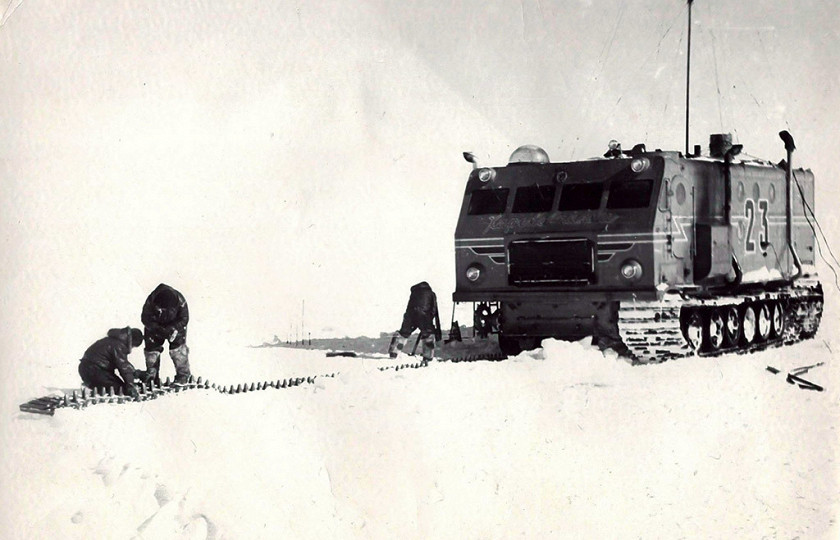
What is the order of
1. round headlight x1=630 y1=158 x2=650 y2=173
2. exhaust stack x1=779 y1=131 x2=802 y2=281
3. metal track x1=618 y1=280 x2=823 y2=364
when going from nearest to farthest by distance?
1. exhaust stack x1=779 y1=131 x2=802 y2=281
2. metal track x1=618 y1=280 x2=823 y2=364
3. round headlight x1=630 y1=158 x2=650 y2=173

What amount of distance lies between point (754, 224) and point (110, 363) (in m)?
6.53

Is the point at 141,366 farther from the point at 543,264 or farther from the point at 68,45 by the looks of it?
the point at 543,264

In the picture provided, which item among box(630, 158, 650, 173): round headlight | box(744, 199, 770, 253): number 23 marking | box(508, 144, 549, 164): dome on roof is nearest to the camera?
box(630, 158, 650, 173): round headlight

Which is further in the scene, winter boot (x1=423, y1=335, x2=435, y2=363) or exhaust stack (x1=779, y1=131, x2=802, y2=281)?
winter boot (x1=423, y1=335, x2=435, y2=363)

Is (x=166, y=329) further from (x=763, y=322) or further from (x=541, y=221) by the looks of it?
(x=763, y=322)

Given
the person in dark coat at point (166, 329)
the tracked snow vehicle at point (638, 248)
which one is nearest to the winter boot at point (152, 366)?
the person in dark coat at point (166, 329)


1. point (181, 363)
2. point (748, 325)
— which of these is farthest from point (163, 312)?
point (748, 325)

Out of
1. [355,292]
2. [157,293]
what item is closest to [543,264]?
[355,292]

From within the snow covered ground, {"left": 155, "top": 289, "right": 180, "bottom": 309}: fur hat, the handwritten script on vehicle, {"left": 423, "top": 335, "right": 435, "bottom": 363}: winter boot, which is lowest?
the snow covered ground

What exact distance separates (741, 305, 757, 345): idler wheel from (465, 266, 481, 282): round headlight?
271 centimetres

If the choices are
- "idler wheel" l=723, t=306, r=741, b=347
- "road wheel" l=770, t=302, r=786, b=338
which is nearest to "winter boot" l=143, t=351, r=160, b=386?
"idler wheel" l=723, t=306, r=741, b=347

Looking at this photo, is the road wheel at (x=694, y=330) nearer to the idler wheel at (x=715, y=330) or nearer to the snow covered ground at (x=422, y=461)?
the idler wheel at (x=715, y=330)

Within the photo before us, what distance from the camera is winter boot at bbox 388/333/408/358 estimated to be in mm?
11617

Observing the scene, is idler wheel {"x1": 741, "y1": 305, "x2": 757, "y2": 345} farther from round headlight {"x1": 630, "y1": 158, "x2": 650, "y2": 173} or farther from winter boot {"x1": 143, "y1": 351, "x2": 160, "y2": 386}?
winter boot {"x1": 143, "y1": 351, "x2": 160, "y2": 386}
